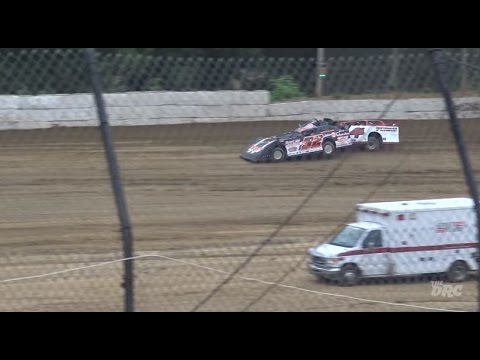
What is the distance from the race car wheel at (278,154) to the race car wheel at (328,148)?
259 millimetres

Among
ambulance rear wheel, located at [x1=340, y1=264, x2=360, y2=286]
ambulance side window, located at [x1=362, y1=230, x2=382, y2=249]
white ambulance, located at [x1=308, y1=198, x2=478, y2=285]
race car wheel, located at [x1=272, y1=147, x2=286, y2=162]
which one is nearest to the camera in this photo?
race car wheel, located at [x1=272, y1=147, x2=286, y2=162]

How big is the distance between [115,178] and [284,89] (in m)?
0.74

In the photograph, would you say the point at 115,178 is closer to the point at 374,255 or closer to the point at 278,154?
the point at 278,154

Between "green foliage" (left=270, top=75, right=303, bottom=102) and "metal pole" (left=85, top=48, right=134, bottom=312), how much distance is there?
667mm

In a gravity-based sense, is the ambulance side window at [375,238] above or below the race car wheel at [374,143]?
below

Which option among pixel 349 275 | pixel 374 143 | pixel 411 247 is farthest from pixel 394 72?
pixel 349 275

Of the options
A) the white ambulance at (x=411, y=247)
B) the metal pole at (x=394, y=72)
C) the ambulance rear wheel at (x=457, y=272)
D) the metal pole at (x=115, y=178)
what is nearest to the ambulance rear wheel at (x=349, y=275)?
the white ambulance at (x=411, y=247)

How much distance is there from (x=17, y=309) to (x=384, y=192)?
258cm

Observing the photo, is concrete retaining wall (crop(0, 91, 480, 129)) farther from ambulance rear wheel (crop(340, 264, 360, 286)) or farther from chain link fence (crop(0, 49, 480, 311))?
ambulance rear wheel (crop(340, 264, 360, 286))

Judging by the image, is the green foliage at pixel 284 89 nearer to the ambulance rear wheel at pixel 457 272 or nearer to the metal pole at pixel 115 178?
the metal pole at pixel 115 178

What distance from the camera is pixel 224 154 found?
352 cm

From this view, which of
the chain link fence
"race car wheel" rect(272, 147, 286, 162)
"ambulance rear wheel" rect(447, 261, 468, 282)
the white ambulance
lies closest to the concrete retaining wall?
the chain link fence

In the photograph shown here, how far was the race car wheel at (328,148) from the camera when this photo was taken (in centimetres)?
328

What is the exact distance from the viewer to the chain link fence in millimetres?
3053
